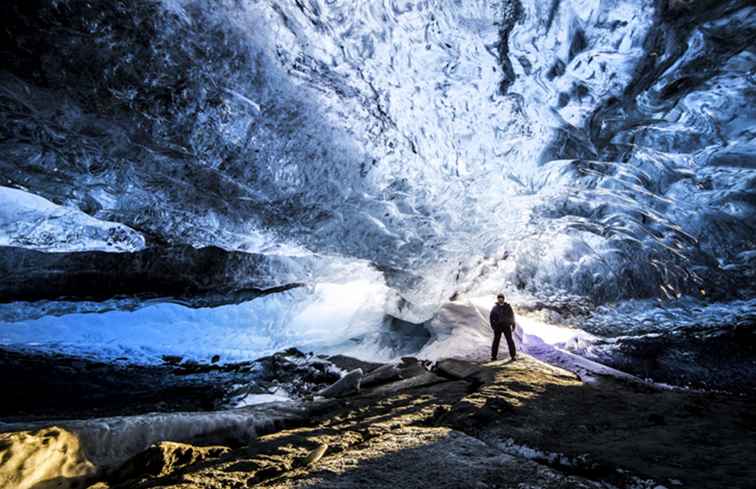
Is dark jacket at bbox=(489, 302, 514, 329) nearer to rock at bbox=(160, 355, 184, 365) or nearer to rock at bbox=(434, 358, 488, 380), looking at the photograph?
rock at bbox=(434, 358, 488, 380)

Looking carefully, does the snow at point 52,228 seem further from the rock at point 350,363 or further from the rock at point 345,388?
the rock at point 350,363

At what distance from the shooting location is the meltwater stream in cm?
404

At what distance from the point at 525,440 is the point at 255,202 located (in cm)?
545

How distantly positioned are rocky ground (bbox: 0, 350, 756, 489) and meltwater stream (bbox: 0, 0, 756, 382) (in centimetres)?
359

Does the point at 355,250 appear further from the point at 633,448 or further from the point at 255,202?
the point at 633,448

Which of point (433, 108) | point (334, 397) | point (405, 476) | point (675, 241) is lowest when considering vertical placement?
point (334, 397)

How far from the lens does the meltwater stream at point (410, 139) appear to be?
4035mm

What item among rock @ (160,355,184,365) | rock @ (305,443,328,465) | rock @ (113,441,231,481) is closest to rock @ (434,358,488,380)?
rock @ (305,443,328,465)

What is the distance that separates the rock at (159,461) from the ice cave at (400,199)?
21 millimetres

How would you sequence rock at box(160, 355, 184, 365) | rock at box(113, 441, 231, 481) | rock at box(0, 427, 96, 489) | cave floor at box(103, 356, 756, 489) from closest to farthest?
cave floor at box(103, 356, 756, 489) < rock at box(0, 427, 96, 489) < rock at box(113, 441, 231, 481) < rock at box(160, 355, 184, 365)

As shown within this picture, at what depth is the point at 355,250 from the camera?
872cm

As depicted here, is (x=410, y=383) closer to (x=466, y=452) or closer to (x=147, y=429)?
(x=466, y=452)

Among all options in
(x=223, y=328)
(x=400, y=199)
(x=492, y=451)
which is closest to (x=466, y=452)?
(x=492, y=451)

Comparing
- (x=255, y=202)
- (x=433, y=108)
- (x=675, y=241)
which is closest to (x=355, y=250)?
(x=255, y=202)
